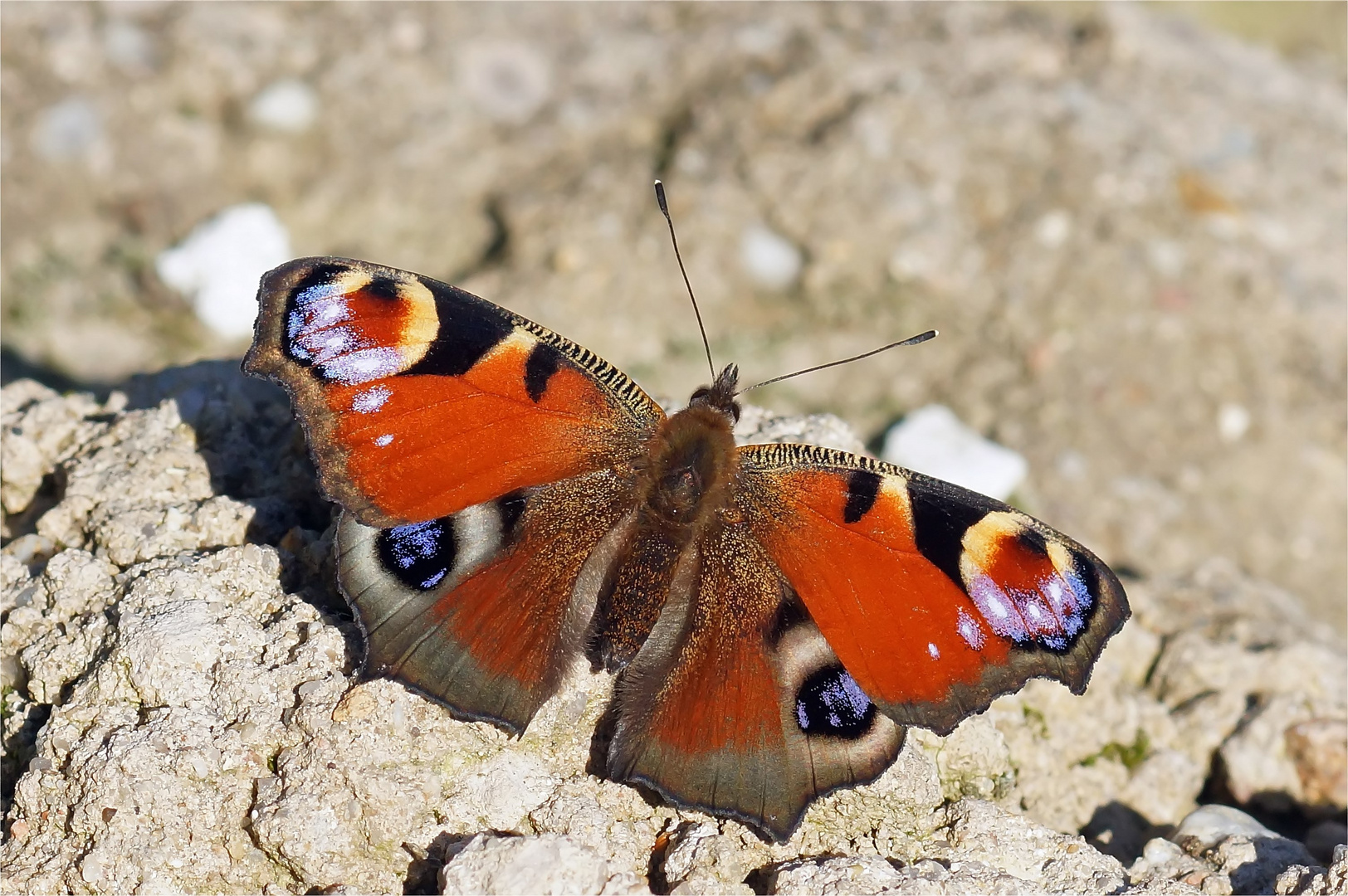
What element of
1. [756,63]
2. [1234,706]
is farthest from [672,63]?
[1234,706]

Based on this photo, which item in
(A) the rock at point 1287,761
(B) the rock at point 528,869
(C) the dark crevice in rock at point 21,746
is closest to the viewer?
(B) the rock at point 528,869

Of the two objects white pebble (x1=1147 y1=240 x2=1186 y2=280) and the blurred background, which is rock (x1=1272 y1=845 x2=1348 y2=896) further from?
white pebble (x1=1147 y1=240 x2=1186 y2=280)

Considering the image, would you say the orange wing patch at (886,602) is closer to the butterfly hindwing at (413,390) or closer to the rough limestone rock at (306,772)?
the rough limestone rock at (306,772)

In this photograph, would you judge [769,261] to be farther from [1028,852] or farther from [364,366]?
[1028,852]

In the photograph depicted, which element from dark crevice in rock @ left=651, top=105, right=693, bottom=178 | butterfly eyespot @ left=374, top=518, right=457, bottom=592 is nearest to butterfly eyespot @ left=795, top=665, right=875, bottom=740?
butterfly eyespot @ left=374, top=518, right=457, bottom=592

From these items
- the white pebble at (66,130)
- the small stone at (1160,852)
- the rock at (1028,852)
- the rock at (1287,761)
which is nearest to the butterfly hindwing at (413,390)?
the rock at (1028,852)

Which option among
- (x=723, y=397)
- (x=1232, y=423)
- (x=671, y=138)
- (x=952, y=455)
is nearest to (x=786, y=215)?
(x=671, y=138)

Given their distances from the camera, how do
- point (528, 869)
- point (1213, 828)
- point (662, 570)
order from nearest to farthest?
point (528, 869), point (662, 570), point (1213, 828)
